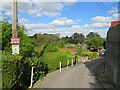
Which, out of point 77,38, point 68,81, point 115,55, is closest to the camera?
point 115,55

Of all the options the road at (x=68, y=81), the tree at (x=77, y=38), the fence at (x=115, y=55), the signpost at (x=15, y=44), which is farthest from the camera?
the tree at (x=77, y=38)

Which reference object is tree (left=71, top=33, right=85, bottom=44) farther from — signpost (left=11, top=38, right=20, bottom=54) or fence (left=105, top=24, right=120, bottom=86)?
signpost (left=11, top=38, right=20, bottom=54)

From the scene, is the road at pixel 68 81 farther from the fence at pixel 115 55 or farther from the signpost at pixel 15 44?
the signpost at pixel 15 44

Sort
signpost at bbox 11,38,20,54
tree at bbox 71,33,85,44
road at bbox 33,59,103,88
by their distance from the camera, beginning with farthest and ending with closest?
tree at bbox 71,33,85,44 < road at bbox 33,59,103,88 < signpost at bbox 11,38,20,54

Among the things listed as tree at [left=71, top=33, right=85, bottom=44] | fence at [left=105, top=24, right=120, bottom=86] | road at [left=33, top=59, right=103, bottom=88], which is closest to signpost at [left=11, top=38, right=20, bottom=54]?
road at [left=33, top=59, right=103, bottom=88]

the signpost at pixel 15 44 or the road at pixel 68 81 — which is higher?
the signpost at pixel 15 44

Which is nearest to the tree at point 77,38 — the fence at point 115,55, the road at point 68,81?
the road at point 68,81

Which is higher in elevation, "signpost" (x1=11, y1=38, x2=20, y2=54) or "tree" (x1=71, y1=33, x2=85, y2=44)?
"tree" (x1=71, y1=33, x2=85, y2=44)

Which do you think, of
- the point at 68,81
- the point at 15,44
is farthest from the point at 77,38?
the point at 15,44

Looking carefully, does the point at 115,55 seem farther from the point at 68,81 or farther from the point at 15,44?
the point at 15,44

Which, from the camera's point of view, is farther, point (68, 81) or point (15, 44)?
point (68, 81)

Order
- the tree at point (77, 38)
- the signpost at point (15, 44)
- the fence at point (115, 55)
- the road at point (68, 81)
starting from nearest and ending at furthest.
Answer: the signpost at point (15, 44) < the fence at point (115, 55) < the road at point (68, 81) < the tree at point (77, 38)

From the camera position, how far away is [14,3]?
50.4ft

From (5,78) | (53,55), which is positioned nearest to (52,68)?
(53,55)
